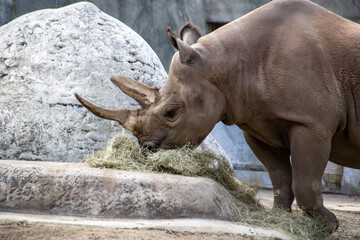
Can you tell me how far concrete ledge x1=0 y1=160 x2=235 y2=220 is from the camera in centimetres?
406

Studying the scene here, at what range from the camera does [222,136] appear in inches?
474

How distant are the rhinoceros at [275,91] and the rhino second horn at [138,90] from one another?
1 cm

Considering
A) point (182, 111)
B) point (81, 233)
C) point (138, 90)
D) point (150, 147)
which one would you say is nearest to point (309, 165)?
point (182, 111)

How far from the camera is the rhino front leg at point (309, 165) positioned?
480cm

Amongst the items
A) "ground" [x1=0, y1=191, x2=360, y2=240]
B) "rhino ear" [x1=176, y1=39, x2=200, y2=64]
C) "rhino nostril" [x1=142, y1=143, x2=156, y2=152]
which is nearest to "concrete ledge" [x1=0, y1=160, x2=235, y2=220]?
"ground" [x1=0, y1=191, x2=360, y2=240]

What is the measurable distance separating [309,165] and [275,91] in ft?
2.53

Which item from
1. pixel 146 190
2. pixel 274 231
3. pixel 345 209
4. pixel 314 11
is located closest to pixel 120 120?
pixel 146 190

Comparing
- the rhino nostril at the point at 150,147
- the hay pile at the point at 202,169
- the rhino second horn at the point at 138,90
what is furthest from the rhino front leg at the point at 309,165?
the rhino second horn at the point at 138,90

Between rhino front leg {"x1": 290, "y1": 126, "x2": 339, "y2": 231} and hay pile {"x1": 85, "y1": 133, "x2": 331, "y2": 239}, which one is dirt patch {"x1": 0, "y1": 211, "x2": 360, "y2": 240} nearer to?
hay pile {"x1": 85, "y1": 133, "x2": 331, "y2": 239}

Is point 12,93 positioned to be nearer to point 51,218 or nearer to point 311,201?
point 51,218

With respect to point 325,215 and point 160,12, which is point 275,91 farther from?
point 160,12

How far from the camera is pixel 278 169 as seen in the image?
18.6ft

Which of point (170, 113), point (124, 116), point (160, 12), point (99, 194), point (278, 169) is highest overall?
point (170, 113)

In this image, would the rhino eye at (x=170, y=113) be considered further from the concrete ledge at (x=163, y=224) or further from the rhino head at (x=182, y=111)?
the concrete ledge at (x=163, y=224)
